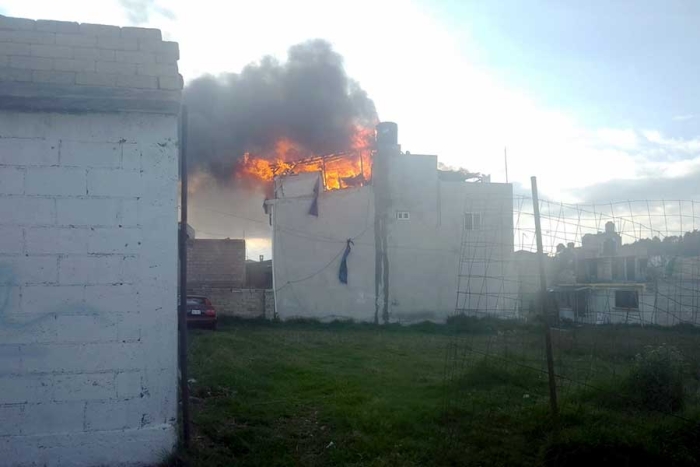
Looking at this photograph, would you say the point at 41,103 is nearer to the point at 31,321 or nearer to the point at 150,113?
the point at 150,113

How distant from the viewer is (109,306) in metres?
5.72

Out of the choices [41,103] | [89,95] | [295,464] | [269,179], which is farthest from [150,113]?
[269,179]

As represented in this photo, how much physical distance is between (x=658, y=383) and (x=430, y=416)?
2567mm

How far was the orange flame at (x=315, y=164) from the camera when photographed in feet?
99.8

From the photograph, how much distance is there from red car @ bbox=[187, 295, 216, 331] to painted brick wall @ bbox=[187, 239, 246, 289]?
261 inches

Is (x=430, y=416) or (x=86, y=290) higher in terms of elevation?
(x=86, y=290)

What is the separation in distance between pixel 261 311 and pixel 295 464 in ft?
67.9

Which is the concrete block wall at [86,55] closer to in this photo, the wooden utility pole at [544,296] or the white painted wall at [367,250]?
the wooden utility pole at [544,296]

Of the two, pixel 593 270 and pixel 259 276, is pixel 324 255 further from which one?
pixel 593 270

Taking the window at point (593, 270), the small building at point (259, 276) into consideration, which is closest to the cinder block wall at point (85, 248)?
the window at point (593, 270)

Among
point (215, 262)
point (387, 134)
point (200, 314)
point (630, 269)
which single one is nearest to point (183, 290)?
point (200, 314)

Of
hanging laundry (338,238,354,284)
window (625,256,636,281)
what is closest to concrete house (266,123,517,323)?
hanging laundry (338,238,354,284)

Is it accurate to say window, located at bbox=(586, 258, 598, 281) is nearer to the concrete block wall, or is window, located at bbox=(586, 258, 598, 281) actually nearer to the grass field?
the grass field

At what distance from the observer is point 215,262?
2920 cm
